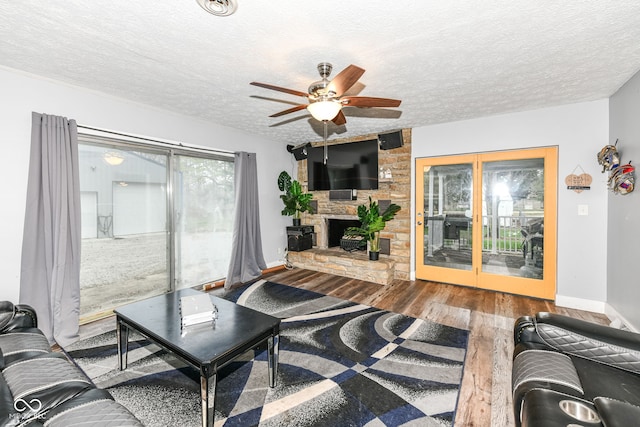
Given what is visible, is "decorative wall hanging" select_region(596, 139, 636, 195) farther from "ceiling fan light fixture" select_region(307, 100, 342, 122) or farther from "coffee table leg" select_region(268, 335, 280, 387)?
"coffee table leg" select_region(268, 335, 280, 387)

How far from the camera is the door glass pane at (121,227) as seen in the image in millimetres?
3134

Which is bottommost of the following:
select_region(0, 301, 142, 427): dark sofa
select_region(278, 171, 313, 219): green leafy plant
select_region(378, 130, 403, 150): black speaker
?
select_region(0, 301, 142, 427): dark sofa

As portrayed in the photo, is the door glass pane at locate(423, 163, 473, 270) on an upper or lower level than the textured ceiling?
lower

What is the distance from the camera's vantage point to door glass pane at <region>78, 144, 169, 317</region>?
10.3 feet

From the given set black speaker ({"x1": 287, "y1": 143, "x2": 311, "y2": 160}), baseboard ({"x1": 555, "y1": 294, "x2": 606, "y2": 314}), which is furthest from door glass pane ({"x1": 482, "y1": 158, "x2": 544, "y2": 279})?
black speaker ({"x1": 287, "y1": 143, "x2": 311, "y2": 160})

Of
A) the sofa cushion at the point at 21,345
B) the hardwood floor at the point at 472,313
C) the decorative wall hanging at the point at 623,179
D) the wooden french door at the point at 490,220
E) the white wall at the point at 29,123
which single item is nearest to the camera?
the sofa cushion at the point at 21,345

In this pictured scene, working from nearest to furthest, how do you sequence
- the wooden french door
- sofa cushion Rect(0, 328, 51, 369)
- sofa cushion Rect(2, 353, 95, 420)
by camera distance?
sofa cushion Rect(2, 353, 95, 420) → sofa cushion Rect(0, 328, 51, 369) → the wooden french door

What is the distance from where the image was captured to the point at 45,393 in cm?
131

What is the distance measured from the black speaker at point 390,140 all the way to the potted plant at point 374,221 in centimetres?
97

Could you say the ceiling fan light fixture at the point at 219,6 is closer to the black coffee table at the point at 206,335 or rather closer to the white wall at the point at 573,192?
the black coffee table at the point at 206,335

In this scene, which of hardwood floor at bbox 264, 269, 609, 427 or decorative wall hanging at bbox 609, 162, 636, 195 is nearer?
hardwood floor at bbox 264, 269, 609, 427

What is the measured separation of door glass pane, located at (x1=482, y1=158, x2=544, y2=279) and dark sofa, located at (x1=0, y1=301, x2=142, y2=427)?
443cm

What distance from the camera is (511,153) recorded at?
12.4ft

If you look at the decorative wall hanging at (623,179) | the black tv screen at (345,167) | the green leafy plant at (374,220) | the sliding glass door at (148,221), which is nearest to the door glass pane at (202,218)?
the sliding glass door at (148,221)
